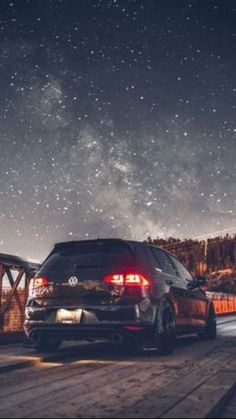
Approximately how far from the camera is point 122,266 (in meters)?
6.94

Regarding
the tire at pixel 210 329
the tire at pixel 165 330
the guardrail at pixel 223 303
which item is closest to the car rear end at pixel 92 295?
the tire at pixel 165 330

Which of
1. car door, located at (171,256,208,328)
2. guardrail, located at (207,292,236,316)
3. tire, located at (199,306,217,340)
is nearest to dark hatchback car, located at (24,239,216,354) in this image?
car door, located at (171,256,208,328)

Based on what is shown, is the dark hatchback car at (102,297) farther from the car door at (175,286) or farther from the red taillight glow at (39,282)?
the car door at (175,286)

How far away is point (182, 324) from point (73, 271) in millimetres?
2285

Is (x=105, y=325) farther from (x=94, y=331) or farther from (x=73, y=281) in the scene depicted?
(x=73, y=281)

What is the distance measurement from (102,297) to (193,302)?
2.80 metres

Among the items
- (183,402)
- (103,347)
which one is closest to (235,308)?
(103,347)

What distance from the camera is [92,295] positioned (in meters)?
6.84

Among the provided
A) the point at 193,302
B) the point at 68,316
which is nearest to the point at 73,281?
the point at 68,316

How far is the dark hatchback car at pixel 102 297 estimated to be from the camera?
6723 millimetres

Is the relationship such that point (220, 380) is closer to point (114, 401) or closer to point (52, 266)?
point (114, 401)

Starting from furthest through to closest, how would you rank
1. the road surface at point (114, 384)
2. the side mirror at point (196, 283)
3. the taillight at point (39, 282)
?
the side mirror at point (196, 283)
the taillight at point (39, 282)
the road surface at point (114, 384)

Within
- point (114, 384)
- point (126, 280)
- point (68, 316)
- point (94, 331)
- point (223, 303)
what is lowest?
point (114, 384)

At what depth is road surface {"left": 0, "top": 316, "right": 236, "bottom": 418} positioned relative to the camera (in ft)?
12.3
